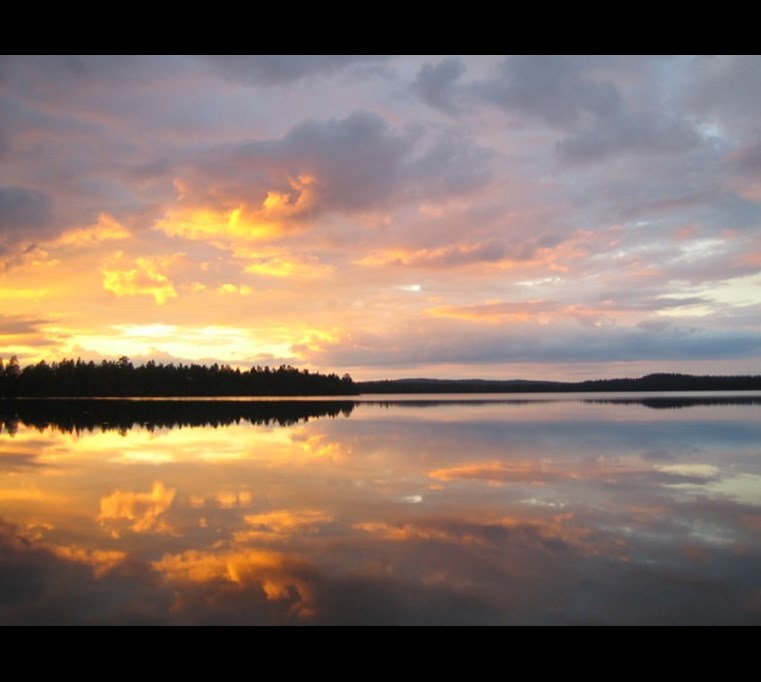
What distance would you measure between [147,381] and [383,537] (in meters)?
117

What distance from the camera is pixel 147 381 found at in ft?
387

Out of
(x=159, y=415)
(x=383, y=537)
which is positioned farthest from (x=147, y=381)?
(x=383, y=537)

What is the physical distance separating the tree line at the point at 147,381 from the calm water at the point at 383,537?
337ft

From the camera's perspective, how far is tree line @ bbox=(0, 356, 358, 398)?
366 ft

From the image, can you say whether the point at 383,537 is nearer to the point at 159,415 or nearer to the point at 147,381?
the point at 159,415

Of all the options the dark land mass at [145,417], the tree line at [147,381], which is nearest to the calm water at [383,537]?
the dark land mass at [145,417]

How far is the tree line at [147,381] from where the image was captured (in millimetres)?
111562

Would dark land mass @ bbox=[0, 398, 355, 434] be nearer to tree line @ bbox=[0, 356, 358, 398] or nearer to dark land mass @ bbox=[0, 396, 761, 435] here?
dark land mass @ bbox=[0, 396, 761, 435]

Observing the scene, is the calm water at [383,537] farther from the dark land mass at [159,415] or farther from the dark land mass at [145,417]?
the dark land mass at [159,415]
